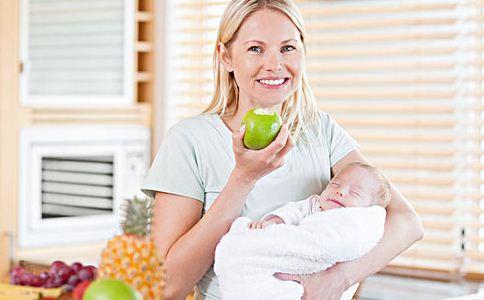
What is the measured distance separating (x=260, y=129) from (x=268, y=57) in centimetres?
26

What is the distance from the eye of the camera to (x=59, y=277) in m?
1.11

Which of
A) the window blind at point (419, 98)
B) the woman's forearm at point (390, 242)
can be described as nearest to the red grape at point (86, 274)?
the woman's forearm at point (390, 242)

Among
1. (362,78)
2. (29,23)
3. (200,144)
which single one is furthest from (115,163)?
(200,144)

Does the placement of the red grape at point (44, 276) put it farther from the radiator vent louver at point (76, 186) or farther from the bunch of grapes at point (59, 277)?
the radiator vent louver at point (76, 186)

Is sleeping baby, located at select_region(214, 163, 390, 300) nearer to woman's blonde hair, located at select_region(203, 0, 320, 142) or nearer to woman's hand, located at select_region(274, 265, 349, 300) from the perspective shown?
woman's hand, located at select_region(274, 265, 349, 300)

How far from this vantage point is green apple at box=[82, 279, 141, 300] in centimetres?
97

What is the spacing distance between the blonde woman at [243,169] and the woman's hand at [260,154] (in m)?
0.01

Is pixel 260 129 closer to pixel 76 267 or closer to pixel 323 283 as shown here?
pixel 323 283

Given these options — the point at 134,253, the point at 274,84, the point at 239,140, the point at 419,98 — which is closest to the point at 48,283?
the point at 134,253

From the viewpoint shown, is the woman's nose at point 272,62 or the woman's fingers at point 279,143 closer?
the woman's fingers at point 279,143

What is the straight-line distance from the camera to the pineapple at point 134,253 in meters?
1.06

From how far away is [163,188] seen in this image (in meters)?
1.71

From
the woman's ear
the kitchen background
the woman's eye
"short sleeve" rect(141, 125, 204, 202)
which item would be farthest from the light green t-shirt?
the kitchen background

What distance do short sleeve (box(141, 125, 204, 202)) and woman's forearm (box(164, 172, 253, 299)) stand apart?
0.10 metres
